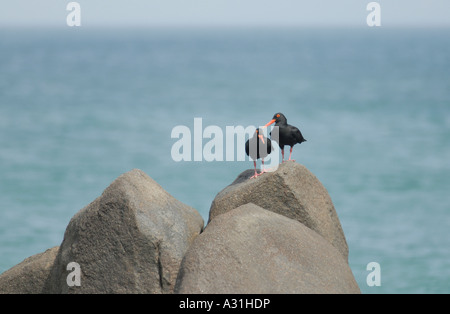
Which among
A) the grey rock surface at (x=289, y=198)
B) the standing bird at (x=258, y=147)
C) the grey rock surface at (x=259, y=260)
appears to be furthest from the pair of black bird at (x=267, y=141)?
the grey rock surface at (x=259, y=260)

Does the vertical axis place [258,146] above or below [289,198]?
above

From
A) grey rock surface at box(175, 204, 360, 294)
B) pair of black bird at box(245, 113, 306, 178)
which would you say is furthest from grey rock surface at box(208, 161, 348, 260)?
grey rock surface at box(175, 204, 360, 294)

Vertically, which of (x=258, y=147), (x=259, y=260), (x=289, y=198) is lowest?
(x=259, y=260)

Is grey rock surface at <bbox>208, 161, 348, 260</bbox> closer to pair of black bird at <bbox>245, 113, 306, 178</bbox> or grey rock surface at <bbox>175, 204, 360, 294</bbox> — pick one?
pair of black bird at <bbox>245, 113, 306, 178</bbox>

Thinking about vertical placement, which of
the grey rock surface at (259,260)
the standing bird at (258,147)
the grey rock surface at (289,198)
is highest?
the standing bird at (258,147)

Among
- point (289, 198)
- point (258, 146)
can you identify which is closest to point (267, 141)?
point (258, 146)

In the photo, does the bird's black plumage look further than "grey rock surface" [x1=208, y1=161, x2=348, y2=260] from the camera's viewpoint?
Yes

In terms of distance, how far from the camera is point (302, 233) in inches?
327

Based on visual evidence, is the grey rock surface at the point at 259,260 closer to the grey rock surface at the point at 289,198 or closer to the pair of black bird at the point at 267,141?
the grey rock surface at the point at 289,198

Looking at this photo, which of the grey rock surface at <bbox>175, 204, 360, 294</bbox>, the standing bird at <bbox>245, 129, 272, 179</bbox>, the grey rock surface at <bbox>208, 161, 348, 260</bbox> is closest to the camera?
the grey rock surface at <bbox>175, 204, 360, 294</bbox>

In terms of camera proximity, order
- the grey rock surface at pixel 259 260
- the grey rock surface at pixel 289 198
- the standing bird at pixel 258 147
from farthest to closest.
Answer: the standing bird at pixel 258 147 → the grey rock surface at pixel 289 198 → the grey rock surface at pixel 259 260

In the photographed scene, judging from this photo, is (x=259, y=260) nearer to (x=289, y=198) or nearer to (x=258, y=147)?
(x=289, y=198)

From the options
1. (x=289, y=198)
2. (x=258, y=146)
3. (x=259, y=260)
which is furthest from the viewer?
(x=258, y=146)
